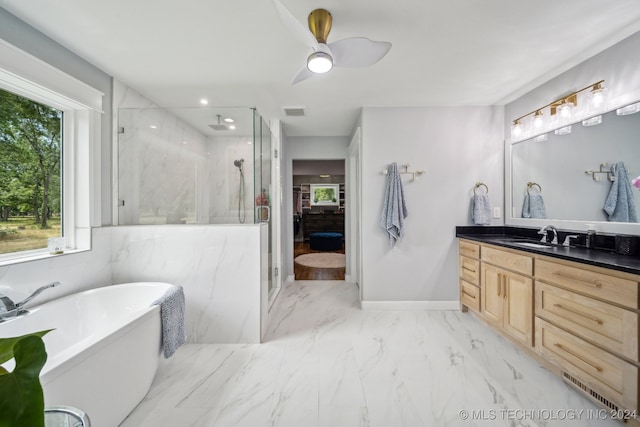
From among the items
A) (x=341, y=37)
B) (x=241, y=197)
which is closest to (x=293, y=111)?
(x=241, y=197)

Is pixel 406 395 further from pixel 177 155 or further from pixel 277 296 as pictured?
pixel 177 155

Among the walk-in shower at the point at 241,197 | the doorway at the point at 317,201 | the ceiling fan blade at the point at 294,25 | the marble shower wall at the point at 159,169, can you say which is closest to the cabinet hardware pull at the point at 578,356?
the ceiling fan blade at the point at 294,25

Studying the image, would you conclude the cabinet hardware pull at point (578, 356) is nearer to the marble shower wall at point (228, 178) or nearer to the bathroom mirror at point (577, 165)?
the bathroom mirror at point (577, 165)

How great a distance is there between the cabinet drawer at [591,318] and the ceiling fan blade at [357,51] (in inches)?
75.6

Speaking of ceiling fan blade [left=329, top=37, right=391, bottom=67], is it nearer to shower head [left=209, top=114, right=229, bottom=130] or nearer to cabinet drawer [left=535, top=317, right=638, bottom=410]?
shower head [left=209, top=114, right=229, bottom=130]

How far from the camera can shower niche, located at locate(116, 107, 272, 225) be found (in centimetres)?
249

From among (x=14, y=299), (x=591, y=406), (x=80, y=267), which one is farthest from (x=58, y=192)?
(x=591, y=406)

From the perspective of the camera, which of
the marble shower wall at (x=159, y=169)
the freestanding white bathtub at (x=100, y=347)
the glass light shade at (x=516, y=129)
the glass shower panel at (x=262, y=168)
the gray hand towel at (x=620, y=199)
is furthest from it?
the glass light shade at (x=516, y=129)

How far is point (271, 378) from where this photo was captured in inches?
72.3

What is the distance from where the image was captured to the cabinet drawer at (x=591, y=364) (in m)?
1.34

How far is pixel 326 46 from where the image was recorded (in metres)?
1.53

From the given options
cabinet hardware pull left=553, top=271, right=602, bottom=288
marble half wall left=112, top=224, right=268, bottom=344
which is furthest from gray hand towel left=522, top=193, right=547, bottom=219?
marble half wall left=112, top=224, right=268, bottom=344

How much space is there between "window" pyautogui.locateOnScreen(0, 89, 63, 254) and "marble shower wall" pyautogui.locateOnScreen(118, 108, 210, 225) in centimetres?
44

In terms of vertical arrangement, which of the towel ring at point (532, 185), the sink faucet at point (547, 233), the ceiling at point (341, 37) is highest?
the ceiling at point (341, 37)
